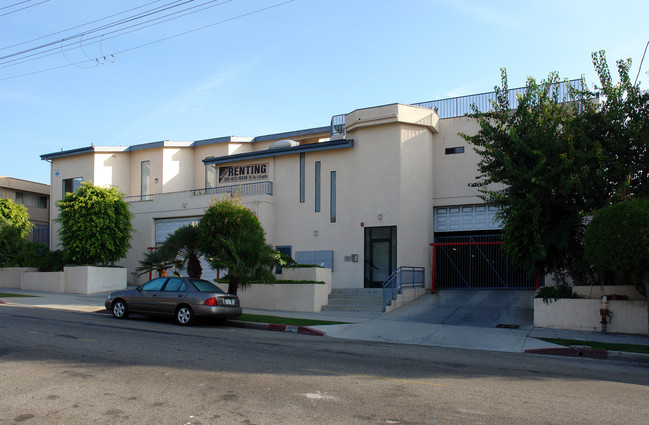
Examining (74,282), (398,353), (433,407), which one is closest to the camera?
(433,407)

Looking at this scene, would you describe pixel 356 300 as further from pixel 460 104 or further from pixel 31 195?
pixel 31 195

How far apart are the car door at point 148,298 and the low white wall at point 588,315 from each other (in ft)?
36.6

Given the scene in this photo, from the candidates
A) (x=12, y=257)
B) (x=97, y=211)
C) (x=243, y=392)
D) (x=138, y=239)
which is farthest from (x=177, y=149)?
(x=243, y=392)

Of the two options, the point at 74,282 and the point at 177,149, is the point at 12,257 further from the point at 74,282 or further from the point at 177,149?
the point at 177,149

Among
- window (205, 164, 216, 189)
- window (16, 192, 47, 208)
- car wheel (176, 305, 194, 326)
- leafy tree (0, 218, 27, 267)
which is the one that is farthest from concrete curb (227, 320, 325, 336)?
window (16, 192, 47, 208)

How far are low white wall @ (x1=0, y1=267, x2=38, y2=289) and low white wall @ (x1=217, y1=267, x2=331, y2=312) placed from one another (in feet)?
42.8

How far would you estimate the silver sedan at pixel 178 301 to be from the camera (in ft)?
50.9

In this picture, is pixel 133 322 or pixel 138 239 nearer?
pixel 133 322

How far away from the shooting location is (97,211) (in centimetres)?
2544

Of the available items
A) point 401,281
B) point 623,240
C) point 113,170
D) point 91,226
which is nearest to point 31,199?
point 113,170

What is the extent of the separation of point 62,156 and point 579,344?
30.3 m

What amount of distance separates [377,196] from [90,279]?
13272 millimetres

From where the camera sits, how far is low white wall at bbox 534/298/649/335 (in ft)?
49.5

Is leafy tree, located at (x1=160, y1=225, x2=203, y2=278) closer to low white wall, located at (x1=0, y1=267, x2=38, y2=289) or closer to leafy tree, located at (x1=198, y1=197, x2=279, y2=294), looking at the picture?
leafy tree, located at (x1=198, y1=197, x2=279, y2=294)
